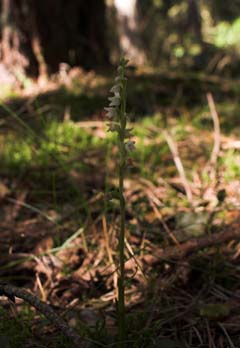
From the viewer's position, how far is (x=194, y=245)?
1.49m

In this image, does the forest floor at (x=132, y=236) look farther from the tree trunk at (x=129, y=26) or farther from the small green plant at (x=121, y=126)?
the tree trunk at (x=129, y=26)

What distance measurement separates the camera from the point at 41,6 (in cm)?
381

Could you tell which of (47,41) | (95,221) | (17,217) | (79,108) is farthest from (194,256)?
(47,41)

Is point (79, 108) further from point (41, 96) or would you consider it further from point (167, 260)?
point (167, 260)

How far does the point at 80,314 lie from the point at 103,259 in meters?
0.29

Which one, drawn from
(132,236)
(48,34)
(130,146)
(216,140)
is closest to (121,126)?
(130,146)

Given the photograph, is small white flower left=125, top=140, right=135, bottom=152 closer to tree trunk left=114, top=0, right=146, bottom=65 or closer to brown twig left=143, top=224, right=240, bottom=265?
brown twig left=143, top=224, right=240, bottom=265

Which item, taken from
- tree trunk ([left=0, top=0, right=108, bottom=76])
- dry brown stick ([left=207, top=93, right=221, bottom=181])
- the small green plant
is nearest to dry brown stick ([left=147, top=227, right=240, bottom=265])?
the small green plant

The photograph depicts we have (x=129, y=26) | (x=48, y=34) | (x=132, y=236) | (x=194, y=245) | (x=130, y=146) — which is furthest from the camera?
(x=129, y=26)

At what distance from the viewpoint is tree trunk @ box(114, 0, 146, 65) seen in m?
8.75

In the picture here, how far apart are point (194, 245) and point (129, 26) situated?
8.03 metres

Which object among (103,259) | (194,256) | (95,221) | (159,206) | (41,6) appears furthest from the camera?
(41,6)

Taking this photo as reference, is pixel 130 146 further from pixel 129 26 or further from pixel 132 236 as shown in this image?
pixel 129 26

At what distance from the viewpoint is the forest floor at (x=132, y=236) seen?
3.98 ft
